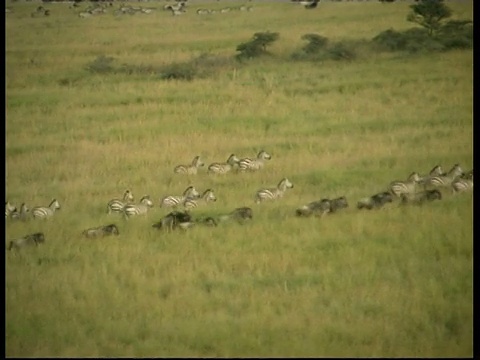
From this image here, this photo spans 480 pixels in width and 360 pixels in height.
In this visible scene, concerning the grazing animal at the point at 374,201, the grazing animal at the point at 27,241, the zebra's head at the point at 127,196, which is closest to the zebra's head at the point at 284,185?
the grazing animal at the point at 374,201

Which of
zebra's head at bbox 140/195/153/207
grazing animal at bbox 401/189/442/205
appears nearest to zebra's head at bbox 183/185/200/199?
zebra's head at bbox 140/195/153/207

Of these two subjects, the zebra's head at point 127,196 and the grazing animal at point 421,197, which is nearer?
the grazing animal at point 421,197

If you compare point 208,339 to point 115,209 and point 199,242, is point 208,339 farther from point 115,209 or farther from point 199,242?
point 115,209

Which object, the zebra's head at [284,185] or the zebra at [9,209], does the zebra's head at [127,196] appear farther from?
the zebra's head at [284,185]

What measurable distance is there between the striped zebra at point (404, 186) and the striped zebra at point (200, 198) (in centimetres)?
263

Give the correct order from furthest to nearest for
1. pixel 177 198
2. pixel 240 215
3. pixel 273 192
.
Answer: pixel 273 192
pixel 177 198
pixel 240 215

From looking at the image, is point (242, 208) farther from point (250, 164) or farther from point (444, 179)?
point (444, 179)

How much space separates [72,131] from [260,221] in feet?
15.8

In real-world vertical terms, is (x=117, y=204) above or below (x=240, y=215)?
above

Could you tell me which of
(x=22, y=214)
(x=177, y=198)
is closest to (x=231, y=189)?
(x=177, y=198)

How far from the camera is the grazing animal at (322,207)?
378 inches

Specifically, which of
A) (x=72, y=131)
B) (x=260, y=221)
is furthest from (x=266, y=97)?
(x=260, y=221)

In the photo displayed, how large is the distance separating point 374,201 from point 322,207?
77 centimetres

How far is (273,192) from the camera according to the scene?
1036 centimetres
